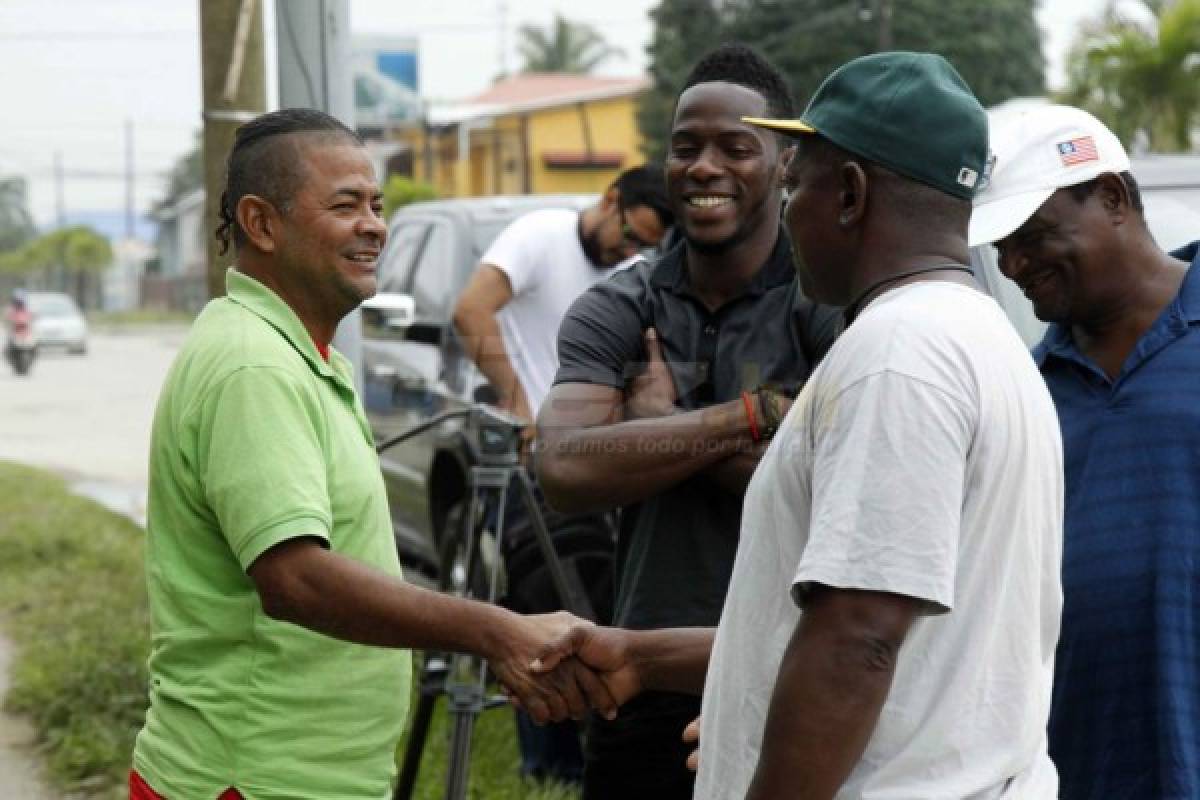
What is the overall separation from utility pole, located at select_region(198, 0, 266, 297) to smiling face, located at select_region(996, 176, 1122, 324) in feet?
9.28

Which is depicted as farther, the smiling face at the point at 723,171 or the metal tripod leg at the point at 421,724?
the metal tripod leg at the point at 421,724

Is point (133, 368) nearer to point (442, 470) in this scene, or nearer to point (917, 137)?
point (442, 470)

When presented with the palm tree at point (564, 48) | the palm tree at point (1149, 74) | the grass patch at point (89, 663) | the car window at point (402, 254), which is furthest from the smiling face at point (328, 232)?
the palm tree at point (564, 48)

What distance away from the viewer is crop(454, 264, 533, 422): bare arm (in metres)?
6.16

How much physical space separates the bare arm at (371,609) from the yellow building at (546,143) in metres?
46.5

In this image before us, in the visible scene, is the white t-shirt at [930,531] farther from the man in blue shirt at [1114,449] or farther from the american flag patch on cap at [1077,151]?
the american flag patch on cap at [1077,151]

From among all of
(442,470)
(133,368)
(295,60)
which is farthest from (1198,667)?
(133,368)

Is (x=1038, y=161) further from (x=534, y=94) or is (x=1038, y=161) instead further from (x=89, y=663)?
(x=534, y=94)

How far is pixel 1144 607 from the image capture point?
9.82 ft

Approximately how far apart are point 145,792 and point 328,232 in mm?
962

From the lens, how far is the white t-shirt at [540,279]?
6141 mm

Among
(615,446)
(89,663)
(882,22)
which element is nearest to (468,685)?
(615,446)

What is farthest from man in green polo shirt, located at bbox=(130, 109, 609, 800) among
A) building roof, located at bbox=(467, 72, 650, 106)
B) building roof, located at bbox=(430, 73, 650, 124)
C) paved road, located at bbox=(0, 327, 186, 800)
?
building roof, located at bbox=(467, 72, 650, 106)

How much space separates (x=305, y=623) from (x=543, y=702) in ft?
2.16
